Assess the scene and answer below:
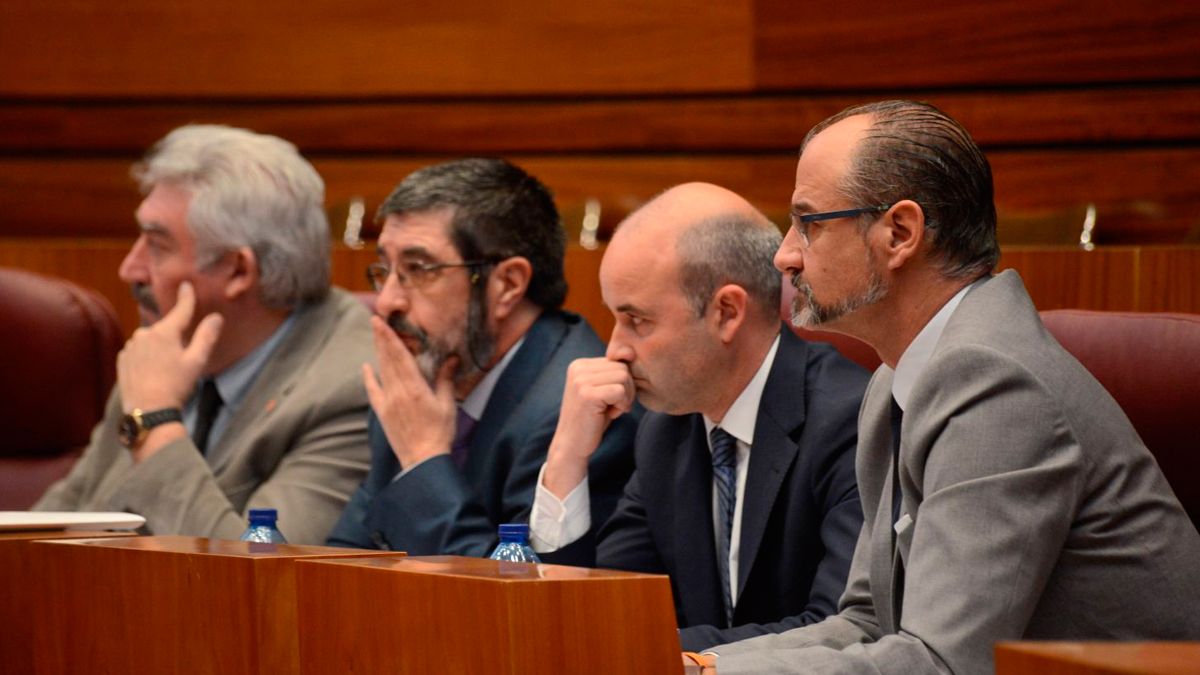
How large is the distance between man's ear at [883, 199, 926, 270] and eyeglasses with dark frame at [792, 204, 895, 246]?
0.01 metres

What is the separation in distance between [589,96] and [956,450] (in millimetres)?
2626

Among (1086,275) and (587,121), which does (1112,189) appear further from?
(587,121)

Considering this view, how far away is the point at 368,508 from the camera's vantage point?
262cm

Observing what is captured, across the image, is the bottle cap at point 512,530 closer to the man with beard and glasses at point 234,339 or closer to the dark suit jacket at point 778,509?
the dark suit jacket at point 778,509

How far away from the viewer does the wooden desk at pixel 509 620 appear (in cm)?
134

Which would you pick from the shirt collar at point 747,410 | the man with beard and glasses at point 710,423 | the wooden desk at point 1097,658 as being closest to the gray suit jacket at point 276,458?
the man with beard and glasses at point 710,423

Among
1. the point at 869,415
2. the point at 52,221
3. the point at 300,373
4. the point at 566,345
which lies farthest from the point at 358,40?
the point at 869,415

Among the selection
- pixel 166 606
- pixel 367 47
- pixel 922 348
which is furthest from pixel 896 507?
pixel 367 47

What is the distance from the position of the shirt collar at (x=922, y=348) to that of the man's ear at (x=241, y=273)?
163cm

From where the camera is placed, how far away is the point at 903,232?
1.70 meters

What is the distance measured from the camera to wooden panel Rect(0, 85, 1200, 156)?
3.56 m

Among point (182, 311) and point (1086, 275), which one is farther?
point (182, 311)

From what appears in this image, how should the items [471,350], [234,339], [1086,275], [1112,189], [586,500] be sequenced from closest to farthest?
[586,500] < [471,350] < [1086,275] < [234,339] < [1112,189]

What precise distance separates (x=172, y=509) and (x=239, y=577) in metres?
1.13
